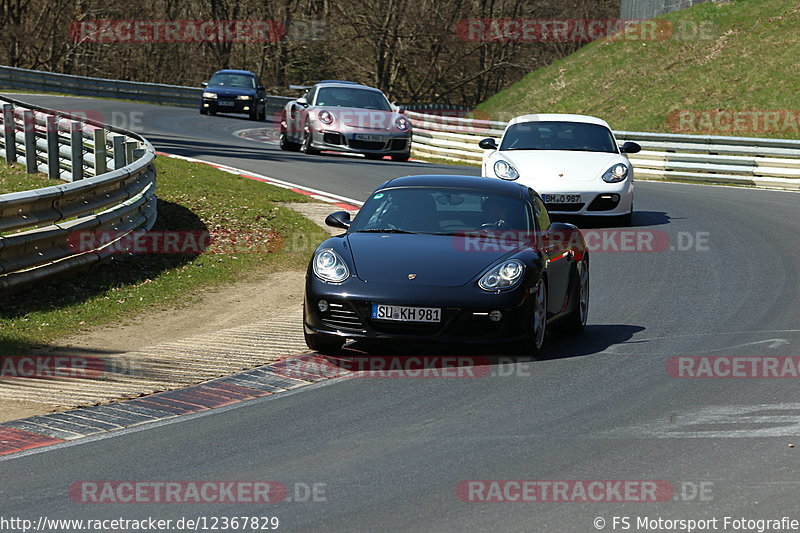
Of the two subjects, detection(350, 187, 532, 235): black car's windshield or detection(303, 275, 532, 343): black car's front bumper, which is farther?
detection(350, 187, 532, 235): black car's windshield

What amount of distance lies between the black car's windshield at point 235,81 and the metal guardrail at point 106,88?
580 cm

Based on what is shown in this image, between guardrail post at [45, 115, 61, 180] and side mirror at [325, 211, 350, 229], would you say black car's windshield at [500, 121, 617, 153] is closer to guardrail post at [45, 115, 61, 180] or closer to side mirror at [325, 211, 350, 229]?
guardrail post at [45, 115, 61, 180]

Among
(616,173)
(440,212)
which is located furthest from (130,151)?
(440,212)

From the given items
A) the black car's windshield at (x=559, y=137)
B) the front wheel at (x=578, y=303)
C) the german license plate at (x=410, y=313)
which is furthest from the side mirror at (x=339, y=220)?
the black car's windshield at (x=559, y=137)

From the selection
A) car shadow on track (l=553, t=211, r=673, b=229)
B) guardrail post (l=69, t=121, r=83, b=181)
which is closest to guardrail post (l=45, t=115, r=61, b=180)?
guardrail post (l=69, t=121, r=83, b=181)

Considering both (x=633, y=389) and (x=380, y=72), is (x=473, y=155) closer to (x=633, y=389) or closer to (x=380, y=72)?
(x=633, y=389)

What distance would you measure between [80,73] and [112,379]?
50424 millimetres

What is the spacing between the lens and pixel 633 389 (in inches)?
313

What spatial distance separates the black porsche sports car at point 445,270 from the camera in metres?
8.49

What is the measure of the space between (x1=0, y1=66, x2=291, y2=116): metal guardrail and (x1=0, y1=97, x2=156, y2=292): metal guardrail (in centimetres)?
2634

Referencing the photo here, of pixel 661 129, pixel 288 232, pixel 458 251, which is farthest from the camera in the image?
pixel 661 129

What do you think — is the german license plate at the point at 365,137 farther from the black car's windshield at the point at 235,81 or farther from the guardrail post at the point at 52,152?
the black car's windshield at the point at 235,81

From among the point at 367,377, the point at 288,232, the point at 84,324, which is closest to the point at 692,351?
the point at 367,377

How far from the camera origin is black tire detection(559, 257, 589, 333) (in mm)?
9953
